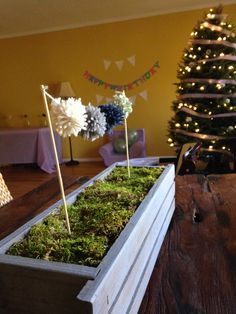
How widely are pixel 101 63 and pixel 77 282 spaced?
4734 mm

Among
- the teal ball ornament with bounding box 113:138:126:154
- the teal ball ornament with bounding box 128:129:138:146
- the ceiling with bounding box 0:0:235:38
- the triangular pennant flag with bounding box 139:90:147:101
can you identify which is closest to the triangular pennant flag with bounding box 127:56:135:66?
the triangular pennant flag with bounding box 139:90:147:101

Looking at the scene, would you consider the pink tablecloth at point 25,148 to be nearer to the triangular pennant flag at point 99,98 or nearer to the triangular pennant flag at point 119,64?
the triangular pennant flag at point 99,98

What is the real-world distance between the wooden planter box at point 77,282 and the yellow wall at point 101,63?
169 inches

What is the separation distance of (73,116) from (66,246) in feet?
0.81

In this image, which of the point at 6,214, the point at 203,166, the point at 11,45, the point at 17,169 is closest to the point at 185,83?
the point at 203,166

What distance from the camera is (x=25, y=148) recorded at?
13.7 feet

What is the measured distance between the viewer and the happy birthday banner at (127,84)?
4.51m

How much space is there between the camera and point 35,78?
5059 mm

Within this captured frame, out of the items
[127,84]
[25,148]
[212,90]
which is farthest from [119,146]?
[212,90]

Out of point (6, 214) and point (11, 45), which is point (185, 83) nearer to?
point (6, 214)

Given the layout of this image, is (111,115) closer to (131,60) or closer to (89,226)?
(89,226)

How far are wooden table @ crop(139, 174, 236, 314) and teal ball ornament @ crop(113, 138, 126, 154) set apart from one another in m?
3.21

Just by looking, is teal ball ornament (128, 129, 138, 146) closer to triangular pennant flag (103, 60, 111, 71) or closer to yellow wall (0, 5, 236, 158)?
yellow wall (0, 5, 236, 158)

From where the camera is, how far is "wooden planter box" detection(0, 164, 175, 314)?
36cm
